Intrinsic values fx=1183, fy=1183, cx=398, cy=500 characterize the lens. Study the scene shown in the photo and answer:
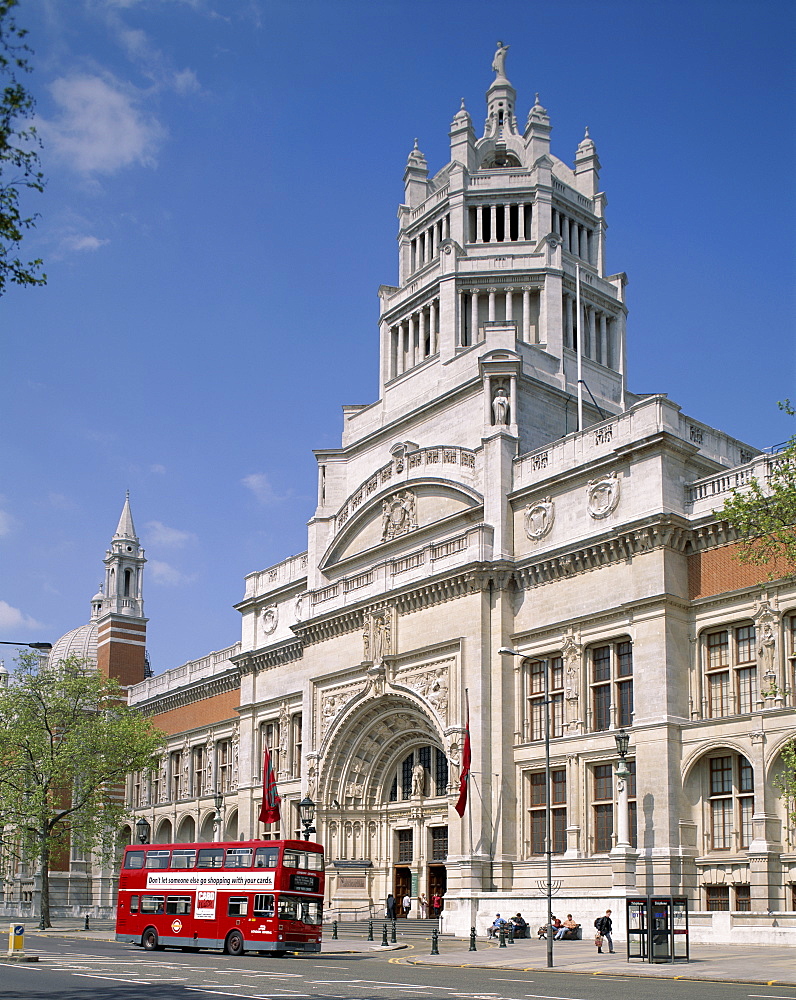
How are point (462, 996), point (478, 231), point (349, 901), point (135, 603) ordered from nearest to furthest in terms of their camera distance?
1. point (462, 996)
2. point (349, 901)
3. point (478, 231)
4. point (135, 603)

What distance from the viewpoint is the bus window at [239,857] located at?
127ft

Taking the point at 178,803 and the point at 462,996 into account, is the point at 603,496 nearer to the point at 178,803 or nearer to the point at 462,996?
the point at 462,996

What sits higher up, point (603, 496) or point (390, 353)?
point (390, 353)

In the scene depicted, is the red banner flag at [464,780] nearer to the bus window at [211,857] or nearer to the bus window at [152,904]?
the bus window at [211,857]

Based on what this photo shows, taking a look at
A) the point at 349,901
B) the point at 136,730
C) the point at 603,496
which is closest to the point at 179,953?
the point at 349,901

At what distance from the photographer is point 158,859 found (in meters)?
42.4

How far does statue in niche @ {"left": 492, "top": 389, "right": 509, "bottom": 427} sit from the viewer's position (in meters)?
53.2

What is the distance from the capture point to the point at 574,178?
238 ft

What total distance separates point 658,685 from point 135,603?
61.3 meters

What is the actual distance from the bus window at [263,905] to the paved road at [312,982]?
4.60 ft

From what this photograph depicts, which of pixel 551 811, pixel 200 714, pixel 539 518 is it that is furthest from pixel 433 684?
pixel 200 714

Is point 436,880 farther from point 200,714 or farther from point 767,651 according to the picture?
point 200,714

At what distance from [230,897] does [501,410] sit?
24.5 metres

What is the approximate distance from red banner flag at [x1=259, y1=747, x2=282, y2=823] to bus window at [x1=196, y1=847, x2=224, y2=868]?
19.3 m
